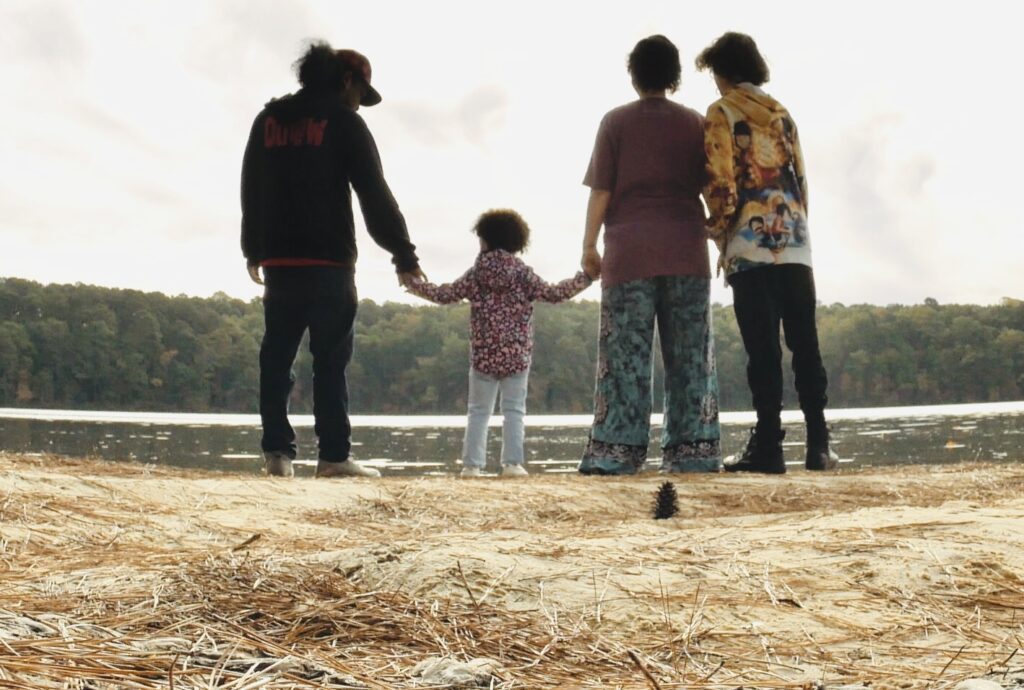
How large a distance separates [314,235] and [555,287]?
155cm

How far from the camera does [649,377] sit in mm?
5750

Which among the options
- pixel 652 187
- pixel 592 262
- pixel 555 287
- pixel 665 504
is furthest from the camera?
pixel 555 287

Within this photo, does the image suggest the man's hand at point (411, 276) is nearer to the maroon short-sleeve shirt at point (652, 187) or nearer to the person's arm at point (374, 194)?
the person's arm at point (374, 194)

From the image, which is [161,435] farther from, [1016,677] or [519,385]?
[1016,677]

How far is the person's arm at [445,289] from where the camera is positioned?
233 inches

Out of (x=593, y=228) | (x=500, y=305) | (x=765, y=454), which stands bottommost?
(x=765, y=454)

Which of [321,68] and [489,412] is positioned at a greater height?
[321,68]

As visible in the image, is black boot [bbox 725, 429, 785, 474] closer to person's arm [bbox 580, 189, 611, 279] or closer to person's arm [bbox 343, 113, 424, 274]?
person's arm [bbox 580, 189, 611, 279]

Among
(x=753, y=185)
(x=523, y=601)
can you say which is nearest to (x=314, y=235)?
(x=753, y=185)

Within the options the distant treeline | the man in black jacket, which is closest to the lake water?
the man in black jacket

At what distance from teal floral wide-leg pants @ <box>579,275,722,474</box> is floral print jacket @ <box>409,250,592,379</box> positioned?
698 millimetres

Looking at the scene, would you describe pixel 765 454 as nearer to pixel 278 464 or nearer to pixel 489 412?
pixel 489 412

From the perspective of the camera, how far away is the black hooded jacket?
18.0 feet

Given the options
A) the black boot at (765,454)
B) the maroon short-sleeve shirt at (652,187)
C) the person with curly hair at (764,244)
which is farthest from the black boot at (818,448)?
Result: the maroon short-sleeve shirt at (652,187)
